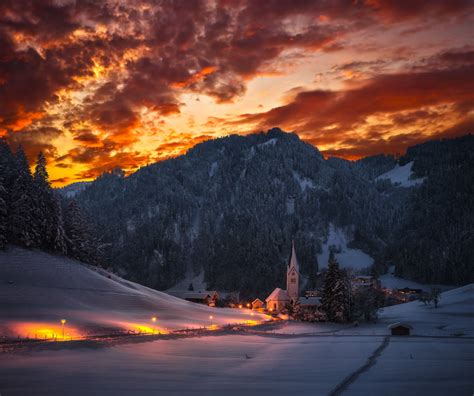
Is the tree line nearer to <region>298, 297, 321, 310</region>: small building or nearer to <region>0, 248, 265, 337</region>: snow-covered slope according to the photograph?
<region>0, 248, 265, 337</region>: snow-covered slope

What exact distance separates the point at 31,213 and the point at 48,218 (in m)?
3.89

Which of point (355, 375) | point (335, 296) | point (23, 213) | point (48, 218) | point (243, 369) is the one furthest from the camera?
point (335, 296)

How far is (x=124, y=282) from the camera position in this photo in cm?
9900

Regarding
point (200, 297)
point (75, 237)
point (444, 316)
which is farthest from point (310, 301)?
point (75, 237)

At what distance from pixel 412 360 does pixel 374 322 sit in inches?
2471

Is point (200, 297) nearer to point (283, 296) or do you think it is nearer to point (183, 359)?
point (283, 296)

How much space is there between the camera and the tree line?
8025 centimetres

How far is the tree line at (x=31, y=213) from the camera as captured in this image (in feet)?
263

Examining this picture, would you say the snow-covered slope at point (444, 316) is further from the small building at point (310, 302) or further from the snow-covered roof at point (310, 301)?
the snow-covered roof at point (310, 301)

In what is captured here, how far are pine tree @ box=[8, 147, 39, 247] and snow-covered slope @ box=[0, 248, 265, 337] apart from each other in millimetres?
2459

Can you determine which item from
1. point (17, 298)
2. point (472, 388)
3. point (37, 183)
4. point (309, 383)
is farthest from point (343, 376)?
point (37, 183)

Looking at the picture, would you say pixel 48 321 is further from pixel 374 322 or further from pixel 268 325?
pixel 374 322

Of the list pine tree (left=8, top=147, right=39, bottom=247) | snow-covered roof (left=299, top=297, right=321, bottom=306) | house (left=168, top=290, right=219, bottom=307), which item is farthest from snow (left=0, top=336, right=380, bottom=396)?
house (left=168, top=290, right=219, bottom=307)

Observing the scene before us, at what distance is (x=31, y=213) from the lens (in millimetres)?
83125
